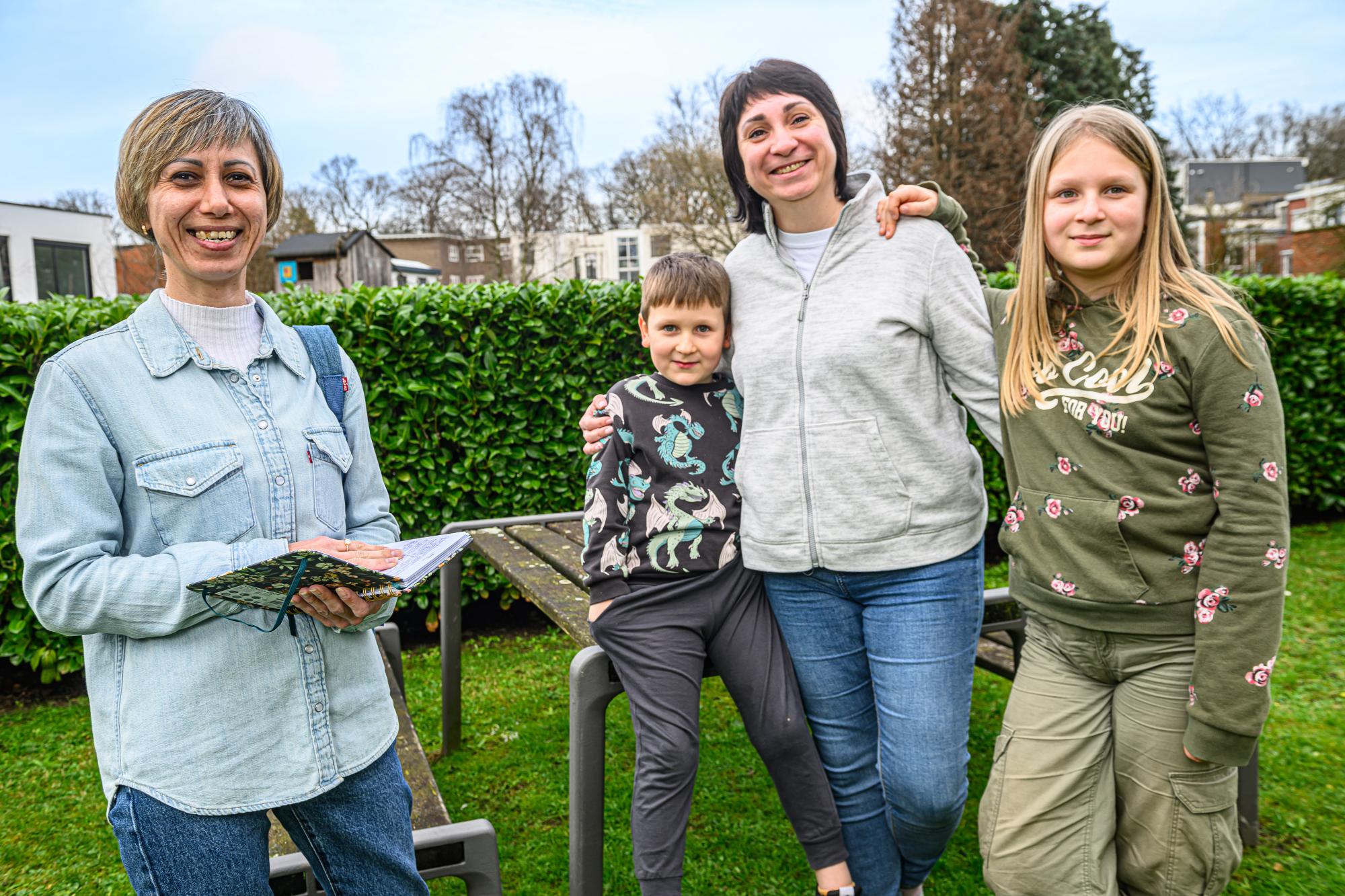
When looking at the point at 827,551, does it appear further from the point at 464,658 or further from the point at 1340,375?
the point at 1340,375

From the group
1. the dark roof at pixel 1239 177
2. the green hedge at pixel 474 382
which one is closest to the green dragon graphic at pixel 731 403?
the green hedge at pixel 474 382

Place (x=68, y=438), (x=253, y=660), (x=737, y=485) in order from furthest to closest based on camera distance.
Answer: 1. (x=737, y=485)
2. (x=253, y=660)
3. (x=68, y=438)

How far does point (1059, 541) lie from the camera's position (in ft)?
7.04

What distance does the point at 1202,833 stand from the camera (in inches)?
79.0

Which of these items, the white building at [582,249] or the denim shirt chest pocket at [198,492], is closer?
the denim shirt chest pocket at [198,492]

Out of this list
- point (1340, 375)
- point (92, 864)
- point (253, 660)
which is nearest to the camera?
point (253, 660)

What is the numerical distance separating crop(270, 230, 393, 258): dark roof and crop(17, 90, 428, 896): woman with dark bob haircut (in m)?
19.6

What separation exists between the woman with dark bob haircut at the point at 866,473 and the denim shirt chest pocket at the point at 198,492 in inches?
49.1

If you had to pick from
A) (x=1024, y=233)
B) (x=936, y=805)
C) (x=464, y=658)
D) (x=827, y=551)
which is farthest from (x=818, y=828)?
(x=464, y=658)

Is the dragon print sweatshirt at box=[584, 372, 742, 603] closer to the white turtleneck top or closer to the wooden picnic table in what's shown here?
the wooden picnic table

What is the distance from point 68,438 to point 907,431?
1.78 metres

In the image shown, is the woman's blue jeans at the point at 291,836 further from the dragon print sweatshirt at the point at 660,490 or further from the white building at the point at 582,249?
the white building at the point at 582,249

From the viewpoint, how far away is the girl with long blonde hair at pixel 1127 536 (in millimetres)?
1908

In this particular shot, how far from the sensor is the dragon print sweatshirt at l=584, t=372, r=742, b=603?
7.94ft
